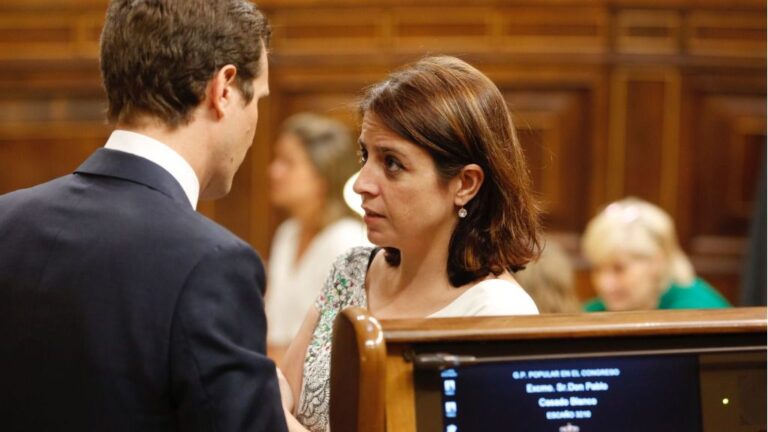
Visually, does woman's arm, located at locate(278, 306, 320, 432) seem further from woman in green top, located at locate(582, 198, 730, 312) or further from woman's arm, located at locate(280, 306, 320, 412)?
woman in green top, located at locate(582, 198, 730, 312)

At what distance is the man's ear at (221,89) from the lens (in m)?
1.61

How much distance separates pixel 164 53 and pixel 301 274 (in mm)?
2872

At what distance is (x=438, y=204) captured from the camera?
189 cm

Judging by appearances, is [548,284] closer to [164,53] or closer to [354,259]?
[354,259]

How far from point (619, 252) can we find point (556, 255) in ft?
2.54

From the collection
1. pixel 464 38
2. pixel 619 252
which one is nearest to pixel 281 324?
pixel 619 252

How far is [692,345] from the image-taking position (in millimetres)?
1554

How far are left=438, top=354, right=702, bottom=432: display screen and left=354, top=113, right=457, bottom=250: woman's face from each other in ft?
1.49

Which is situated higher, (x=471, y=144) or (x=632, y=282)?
(x=471, y=144)

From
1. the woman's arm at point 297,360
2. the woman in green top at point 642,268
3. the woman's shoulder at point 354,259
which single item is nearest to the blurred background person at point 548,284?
the woman in green top at point 642,268

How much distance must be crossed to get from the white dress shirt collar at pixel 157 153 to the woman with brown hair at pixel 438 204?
14.4 inches

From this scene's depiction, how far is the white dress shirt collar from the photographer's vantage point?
158cm

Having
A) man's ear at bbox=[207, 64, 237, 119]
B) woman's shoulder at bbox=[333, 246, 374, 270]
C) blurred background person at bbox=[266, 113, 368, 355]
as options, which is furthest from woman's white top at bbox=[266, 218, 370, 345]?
man's ear at bbox=[207, 64, 237, 119]

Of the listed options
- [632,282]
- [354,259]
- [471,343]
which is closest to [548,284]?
[632,282]
